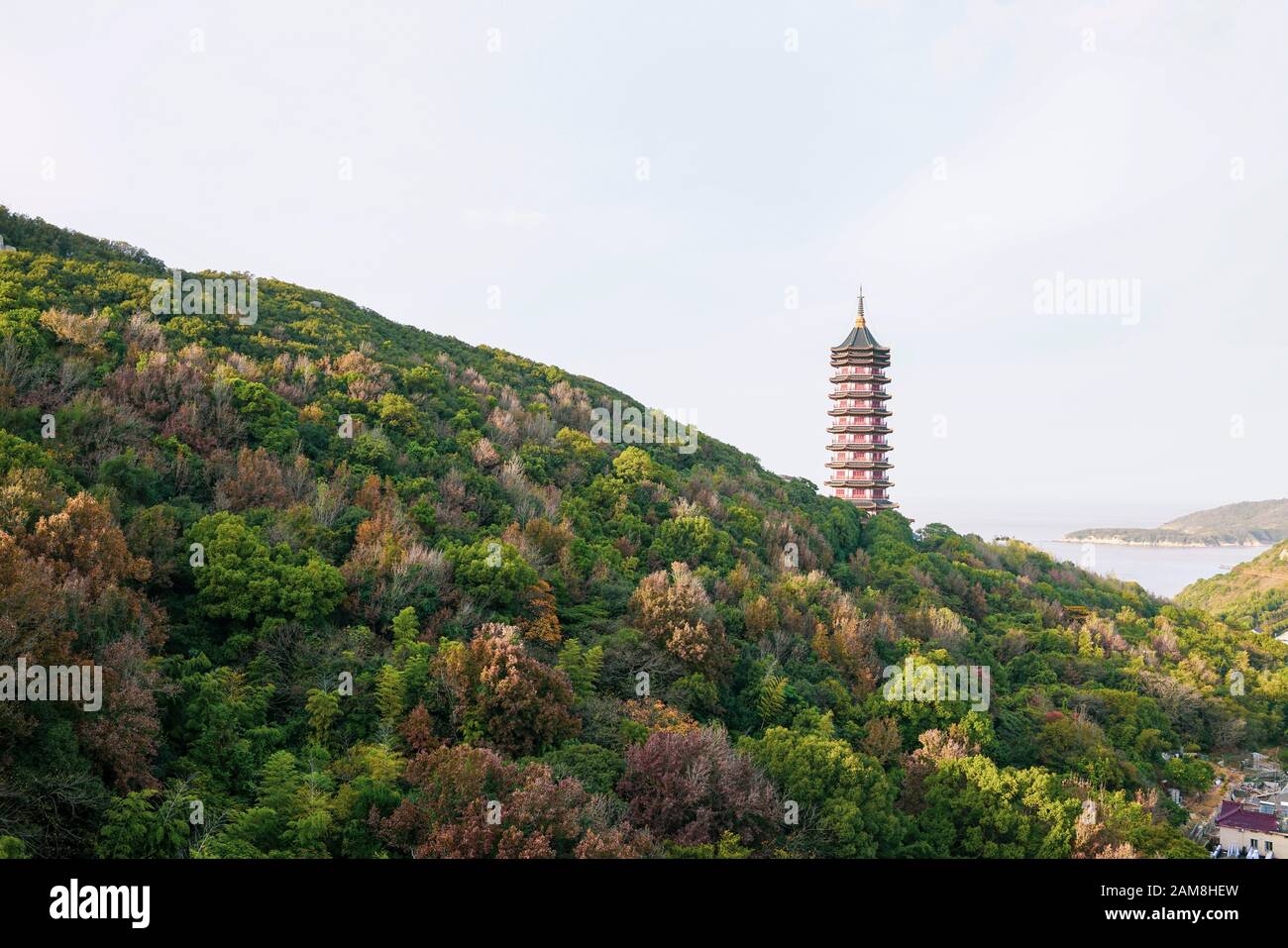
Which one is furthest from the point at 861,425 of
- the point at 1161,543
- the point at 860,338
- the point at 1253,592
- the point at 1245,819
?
the point at 1161,543

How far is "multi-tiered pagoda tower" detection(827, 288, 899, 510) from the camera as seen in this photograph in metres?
52.9

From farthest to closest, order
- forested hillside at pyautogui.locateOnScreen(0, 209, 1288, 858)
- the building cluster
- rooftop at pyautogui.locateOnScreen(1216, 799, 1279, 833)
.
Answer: rooftop at pyautogui.locateOnScreen(1216, 799, 1279, 833)
the building cluster
forested hillside at pyautogui.locateOnScreen(0, 209, 1288, 858)

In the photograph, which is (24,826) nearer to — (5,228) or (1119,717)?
(5,228)

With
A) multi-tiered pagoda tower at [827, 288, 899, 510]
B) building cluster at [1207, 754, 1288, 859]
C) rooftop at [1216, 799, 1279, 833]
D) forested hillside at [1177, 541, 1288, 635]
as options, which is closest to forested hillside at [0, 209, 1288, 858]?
building cluster at [1207, 754, 1288, 859]

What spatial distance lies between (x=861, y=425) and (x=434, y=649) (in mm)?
43898

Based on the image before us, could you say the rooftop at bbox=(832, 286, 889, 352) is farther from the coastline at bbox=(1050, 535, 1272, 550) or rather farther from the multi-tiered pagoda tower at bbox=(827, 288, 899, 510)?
the coastline at bbox=(1050, 535, 1272, 550)

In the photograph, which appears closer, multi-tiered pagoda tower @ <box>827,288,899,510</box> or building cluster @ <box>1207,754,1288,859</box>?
building cluster @ <box>1207,754,1288,859</box>

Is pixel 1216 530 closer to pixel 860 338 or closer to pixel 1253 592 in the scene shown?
pixel 1253 592

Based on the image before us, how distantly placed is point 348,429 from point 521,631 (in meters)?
9.88

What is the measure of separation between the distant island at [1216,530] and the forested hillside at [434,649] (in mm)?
164705

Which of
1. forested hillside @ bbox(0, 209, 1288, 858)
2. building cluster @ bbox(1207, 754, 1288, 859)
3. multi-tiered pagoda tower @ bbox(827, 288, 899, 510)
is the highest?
multi-tiered pagoda tower @ bbox(827, 288, 899, 510)

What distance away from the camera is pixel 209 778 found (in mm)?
10445

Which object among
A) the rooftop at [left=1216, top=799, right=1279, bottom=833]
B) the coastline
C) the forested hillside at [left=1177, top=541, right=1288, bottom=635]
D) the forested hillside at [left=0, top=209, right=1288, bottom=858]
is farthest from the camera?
the coastline

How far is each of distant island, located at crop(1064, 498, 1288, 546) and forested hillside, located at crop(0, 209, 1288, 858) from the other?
164705 mm
